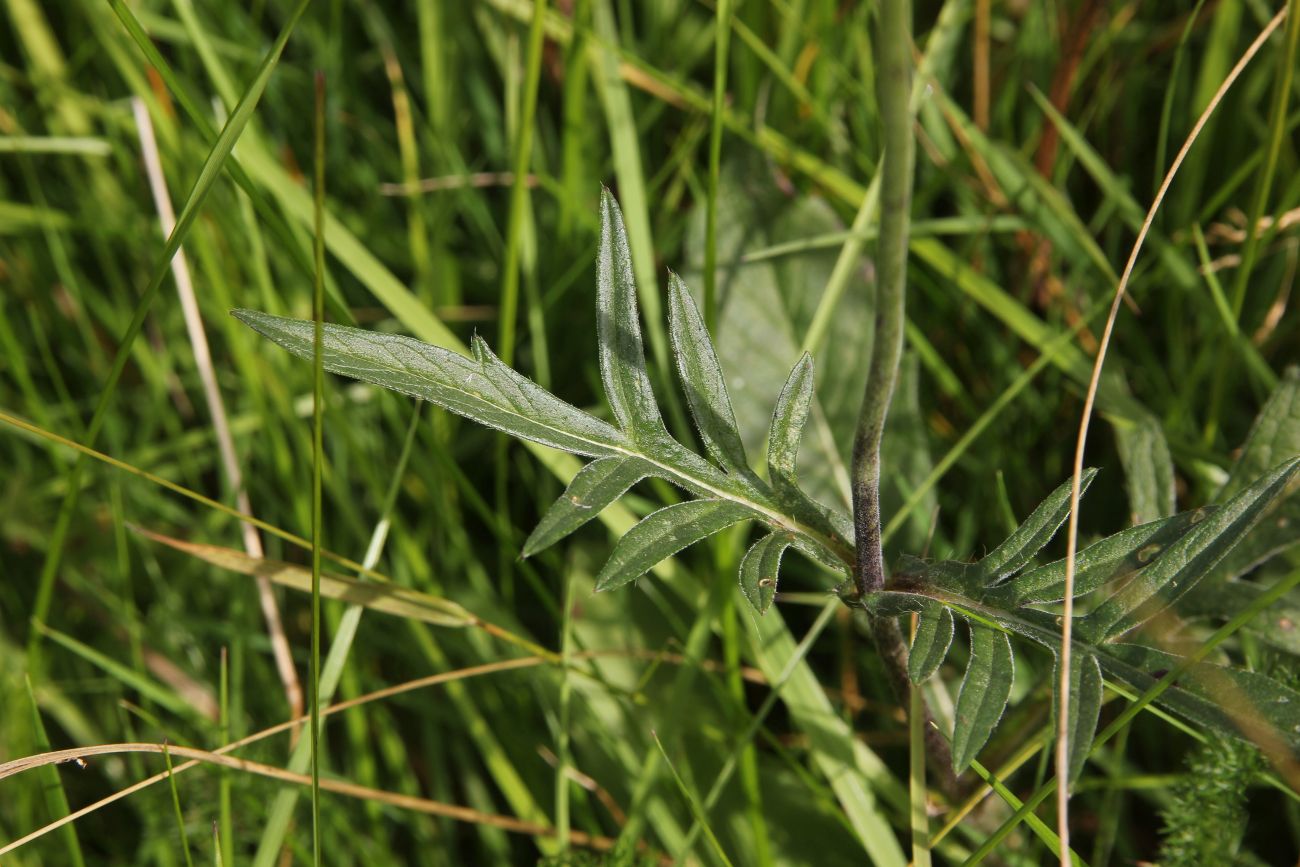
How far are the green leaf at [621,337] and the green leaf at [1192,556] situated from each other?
0.40m

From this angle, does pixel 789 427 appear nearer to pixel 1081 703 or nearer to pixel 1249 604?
pixel 1081 703

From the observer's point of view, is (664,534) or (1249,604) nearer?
(664,534)

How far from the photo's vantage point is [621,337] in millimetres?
957

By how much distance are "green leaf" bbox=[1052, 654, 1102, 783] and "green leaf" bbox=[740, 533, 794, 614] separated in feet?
0.78

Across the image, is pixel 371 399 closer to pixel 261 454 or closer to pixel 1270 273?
pixel 261 454

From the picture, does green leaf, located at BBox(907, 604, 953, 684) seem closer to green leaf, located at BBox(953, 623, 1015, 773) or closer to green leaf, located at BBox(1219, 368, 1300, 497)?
green leaf, located at BBox(953, 623, 1015, 773)

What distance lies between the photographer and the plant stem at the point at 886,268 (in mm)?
585

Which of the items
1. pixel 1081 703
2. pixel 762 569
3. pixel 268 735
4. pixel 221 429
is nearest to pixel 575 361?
pixel 221 429

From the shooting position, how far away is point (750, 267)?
67.1 inches

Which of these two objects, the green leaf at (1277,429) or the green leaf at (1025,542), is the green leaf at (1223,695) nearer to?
the green leaf at (1025,542)

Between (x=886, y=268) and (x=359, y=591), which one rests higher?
(x=886, y=268)

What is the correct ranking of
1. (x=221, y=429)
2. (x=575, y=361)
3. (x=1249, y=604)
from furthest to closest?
(x=575, y=361), (x=221, y=429), (x=1249, y=604)

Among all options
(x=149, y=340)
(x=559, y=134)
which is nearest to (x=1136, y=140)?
(x=559, y=134)

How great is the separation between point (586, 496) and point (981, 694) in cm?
35
